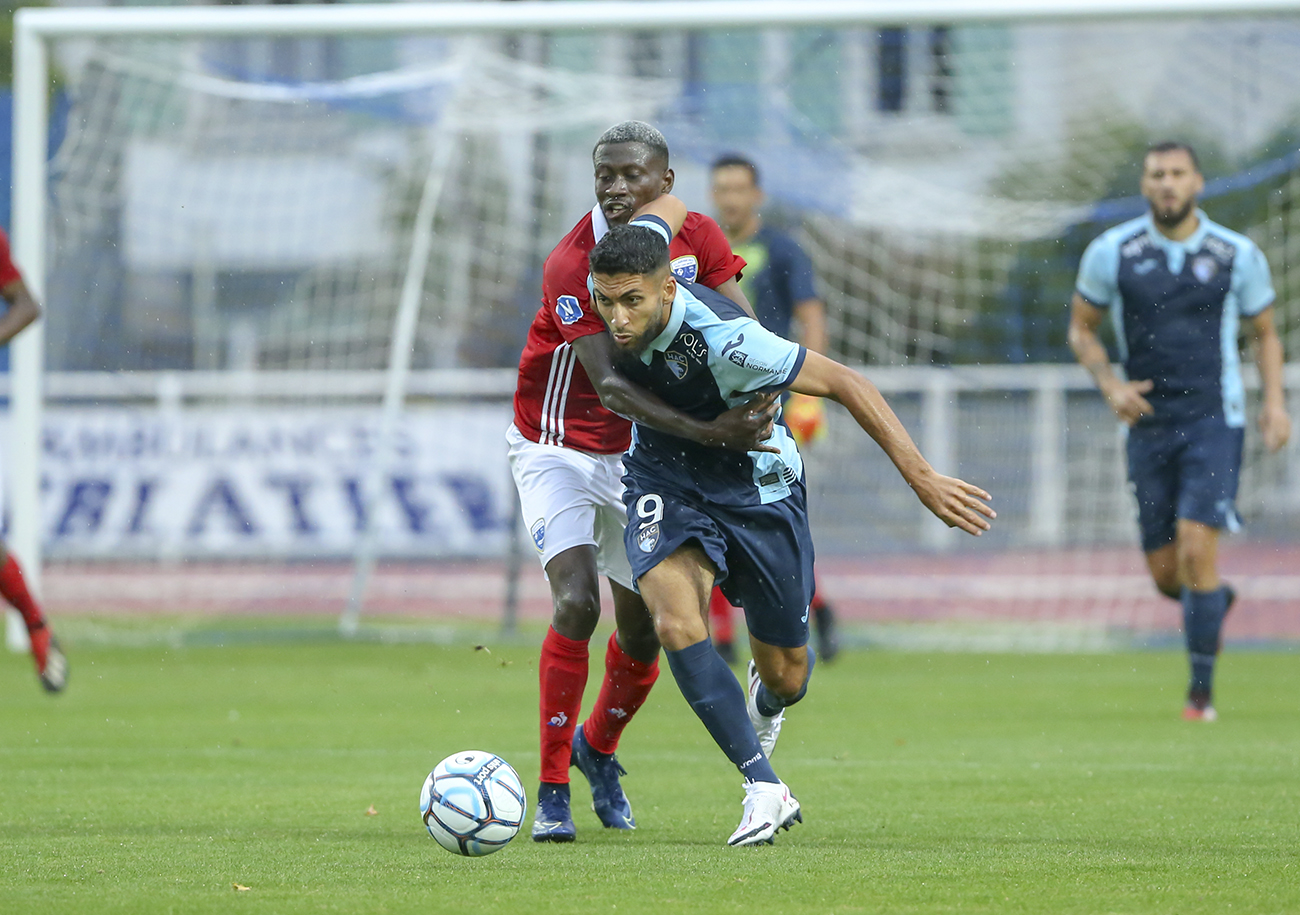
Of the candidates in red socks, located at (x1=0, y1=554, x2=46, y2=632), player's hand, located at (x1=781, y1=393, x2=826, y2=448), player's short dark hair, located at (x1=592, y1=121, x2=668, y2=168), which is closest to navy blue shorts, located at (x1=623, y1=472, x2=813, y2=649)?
player's short dark hair, located at (x1=592, y1=121, x2=668, y2=168)

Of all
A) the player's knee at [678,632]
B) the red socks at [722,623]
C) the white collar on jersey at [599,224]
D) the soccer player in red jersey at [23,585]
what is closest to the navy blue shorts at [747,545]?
the player's knee at [678,632]

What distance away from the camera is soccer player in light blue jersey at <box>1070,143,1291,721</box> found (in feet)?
26.4

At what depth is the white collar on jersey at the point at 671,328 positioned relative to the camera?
15.8 ft

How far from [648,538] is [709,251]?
0.96 meters

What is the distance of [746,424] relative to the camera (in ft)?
15.9

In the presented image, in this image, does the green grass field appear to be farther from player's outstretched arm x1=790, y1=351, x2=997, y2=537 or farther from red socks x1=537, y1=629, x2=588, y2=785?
player's outstretched arm x1=790, y1=351, x2=997, y2=537

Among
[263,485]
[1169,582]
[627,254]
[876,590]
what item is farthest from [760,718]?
[876,590]

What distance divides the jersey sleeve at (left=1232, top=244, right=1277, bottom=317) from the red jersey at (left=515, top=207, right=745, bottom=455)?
12.2ft

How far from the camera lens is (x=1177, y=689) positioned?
31.1ft

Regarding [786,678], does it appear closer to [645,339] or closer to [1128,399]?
[645,339]

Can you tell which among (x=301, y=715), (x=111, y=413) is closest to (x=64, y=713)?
(x=301, y=715)

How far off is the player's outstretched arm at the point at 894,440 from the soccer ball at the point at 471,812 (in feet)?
4.36

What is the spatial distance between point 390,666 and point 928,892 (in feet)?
23.2

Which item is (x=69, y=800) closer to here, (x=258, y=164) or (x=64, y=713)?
Answer: (x=64, y=713)
